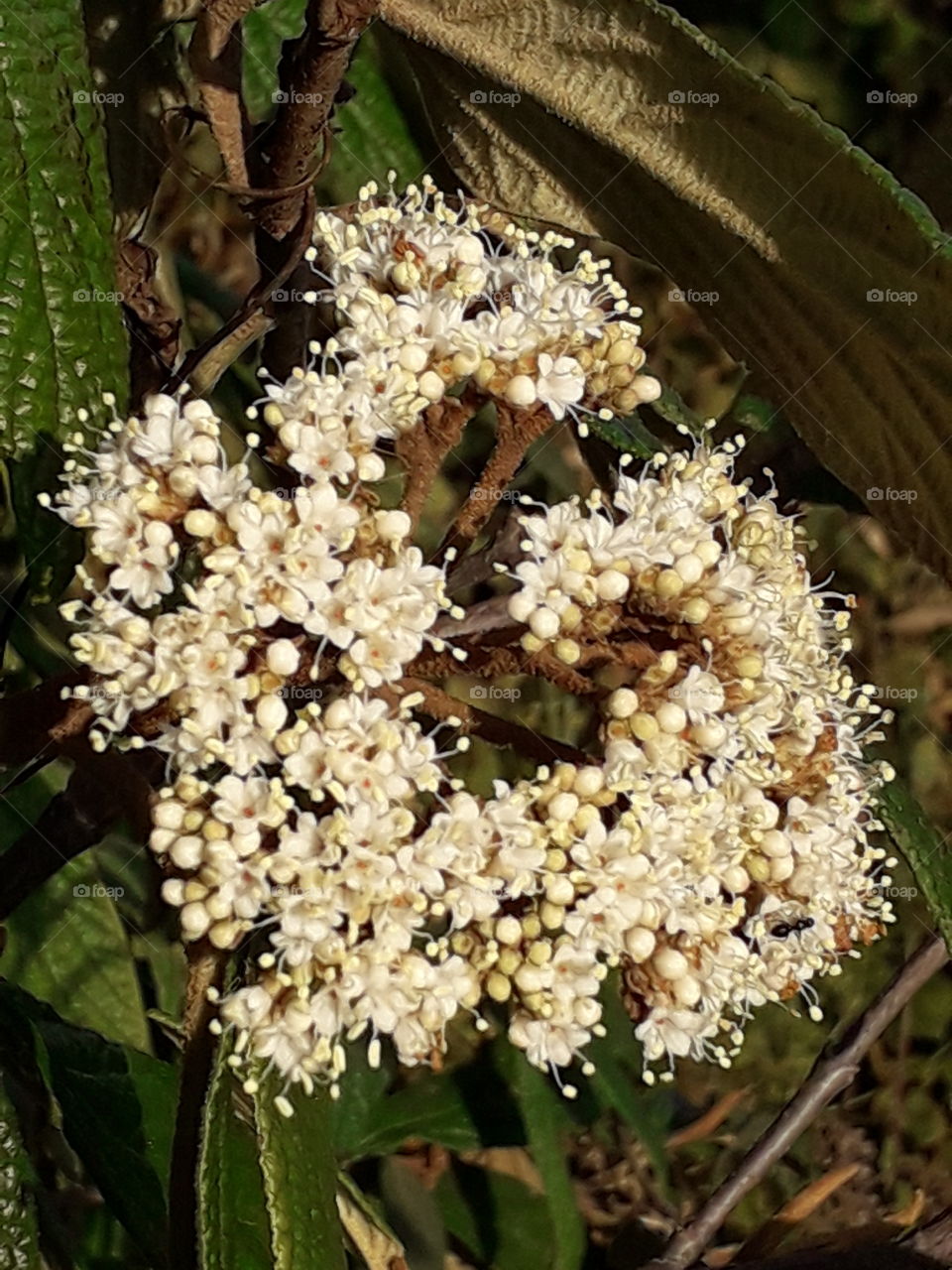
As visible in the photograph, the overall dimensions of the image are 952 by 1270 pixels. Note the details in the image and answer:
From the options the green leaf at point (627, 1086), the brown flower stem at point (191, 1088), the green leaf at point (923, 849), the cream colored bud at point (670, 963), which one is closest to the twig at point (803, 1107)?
the green leaf at point (627, 1086)

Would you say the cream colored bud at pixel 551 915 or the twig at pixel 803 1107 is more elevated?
the cream colored bud at pixel 551 915

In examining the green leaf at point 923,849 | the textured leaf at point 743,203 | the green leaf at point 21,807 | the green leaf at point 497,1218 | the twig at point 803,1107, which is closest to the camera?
the textured leaf at point 743,203

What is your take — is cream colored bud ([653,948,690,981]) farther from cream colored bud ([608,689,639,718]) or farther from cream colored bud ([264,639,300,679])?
cream colored bud ([264,639,300,679])

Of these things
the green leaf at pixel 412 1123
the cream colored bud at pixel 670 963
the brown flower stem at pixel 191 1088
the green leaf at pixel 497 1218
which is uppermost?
the cream colored bud at pixel 670 963

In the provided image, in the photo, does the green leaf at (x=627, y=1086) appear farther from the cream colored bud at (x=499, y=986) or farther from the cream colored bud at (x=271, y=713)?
the cream colored bud at (x=271, y=713)

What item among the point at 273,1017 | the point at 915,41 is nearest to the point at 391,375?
the point at 273,1017
